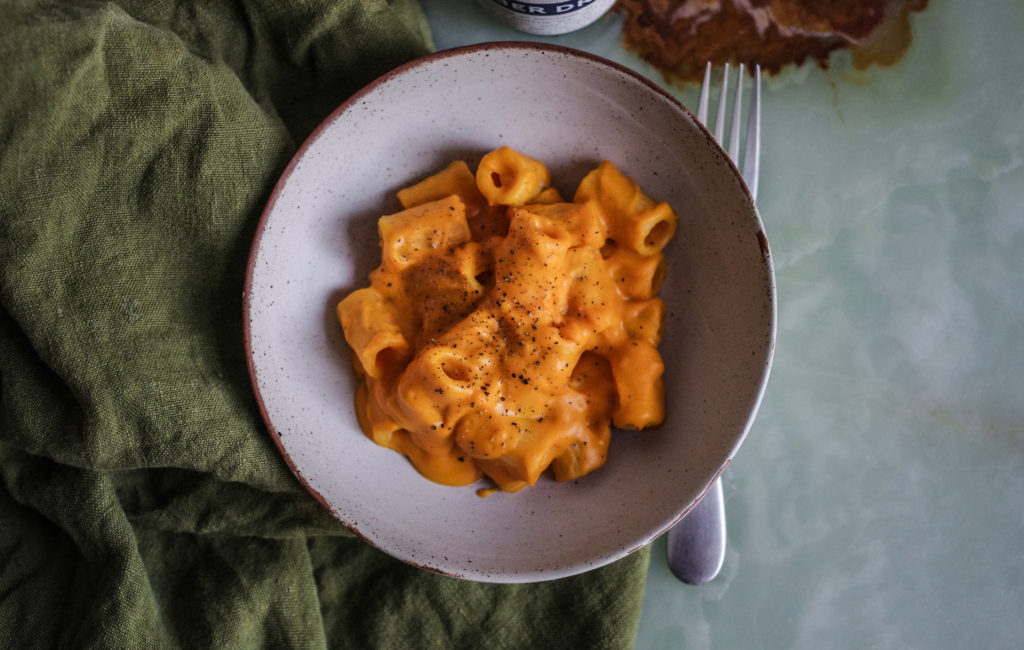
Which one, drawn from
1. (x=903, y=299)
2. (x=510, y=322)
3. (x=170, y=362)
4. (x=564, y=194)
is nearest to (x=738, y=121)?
(x=564, y=194)

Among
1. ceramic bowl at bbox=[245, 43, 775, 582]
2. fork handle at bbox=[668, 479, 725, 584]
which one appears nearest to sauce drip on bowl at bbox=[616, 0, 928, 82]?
ceramic bowl at bbox=[245, 43, 775, 582]

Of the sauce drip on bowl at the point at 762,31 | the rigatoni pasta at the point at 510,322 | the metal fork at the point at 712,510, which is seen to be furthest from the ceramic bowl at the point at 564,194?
the sauce drip on bowl at the point at 762,31

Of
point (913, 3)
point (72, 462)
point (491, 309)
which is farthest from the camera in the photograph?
point (913, 3)

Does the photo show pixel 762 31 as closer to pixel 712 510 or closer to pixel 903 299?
pixel 903 299

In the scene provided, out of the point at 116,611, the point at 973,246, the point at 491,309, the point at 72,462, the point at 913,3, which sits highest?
the point at 913,3

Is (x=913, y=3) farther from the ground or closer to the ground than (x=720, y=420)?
farther from the ground

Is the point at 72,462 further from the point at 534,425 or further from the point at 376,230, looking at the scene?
the point at 534,425

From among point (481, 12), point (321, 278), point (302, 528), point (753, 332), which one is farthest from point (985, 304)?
point (302, 528)
